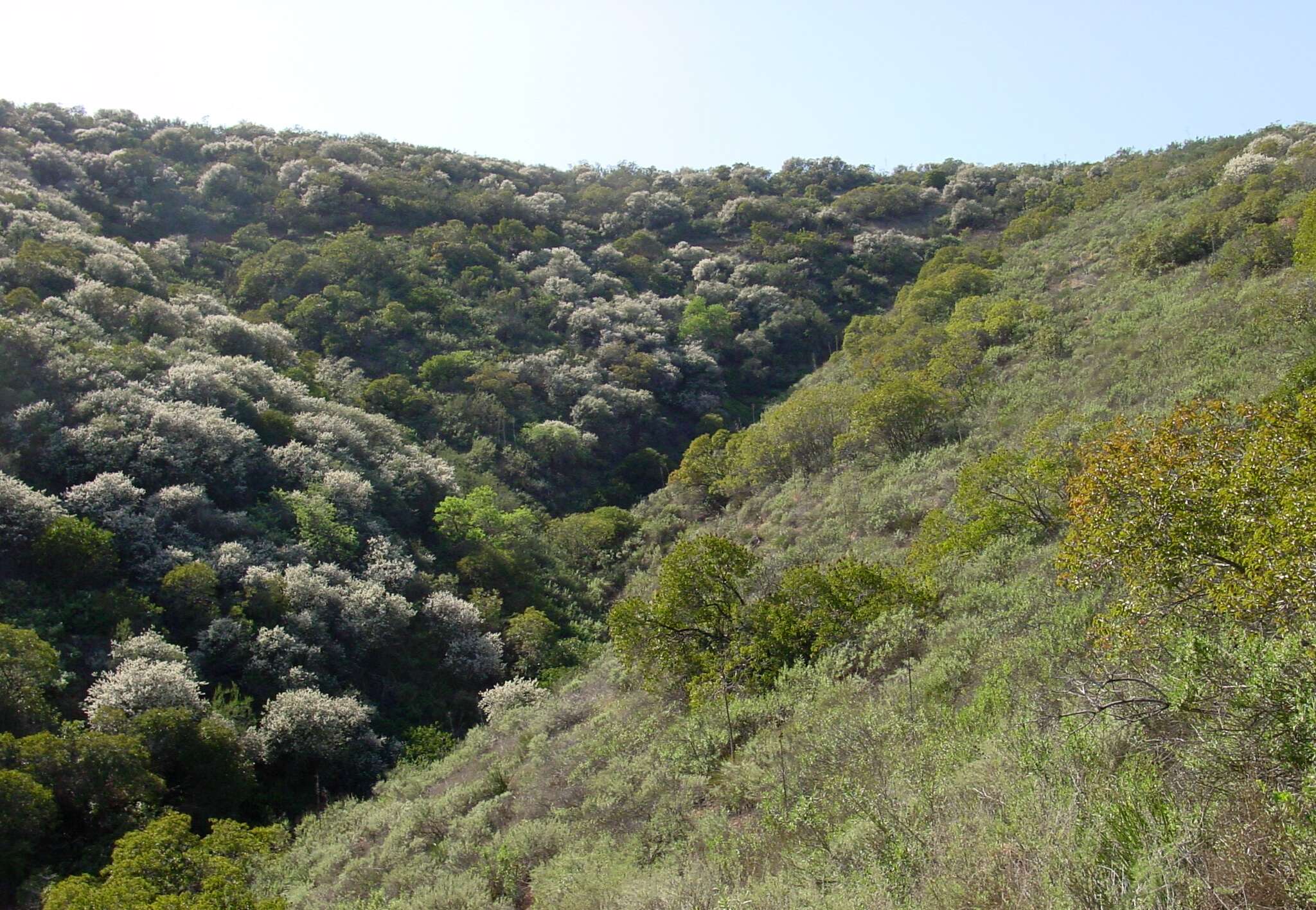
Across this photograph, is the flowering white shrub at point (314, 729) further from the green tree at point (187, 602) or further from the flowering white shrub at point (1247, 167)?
the flowering white shrub at point (1247, 167)

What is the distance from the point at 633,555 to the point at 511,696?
9.03 meters

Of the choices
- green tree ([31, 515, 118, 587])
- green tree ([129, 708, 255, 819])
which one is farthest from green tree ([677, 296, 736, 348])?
green tree ([129, 708, 255, 819])

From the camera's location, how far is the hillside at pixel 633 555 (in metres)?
4.73

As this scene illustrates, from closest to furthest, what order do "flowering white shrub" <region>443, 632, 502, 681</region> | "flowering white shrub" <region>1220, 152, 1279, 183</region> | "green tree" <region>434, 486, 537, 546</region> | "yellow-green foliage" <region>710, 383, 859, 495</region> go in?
"flowering white shrub" <region>443, 632, 502, 681</region> → "yellow-green foliage" <region>710, 383, 859, 495</region> → "green tree" <region>434, 486, 537, 546</region> → "flowering white shrub" <region>1220, 152, 1279, 183</region>

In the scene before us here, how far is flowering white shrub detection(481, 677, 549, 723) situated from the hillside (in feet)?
0.76

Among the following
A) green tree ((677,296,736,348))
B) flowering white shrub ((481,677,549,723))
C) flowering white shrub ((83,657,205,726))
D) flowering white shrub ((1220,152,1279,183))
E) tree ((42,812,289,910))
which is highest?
flowering white shrub ((1220,152,1279,183))

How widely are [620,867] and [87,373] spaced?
23.9 meters

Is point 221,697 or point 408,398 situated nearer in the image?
point 221,697

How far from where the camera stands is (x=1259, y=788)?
3.50m

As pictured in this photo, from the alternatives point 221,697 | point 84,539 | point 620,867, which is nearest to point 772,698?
point 620,867

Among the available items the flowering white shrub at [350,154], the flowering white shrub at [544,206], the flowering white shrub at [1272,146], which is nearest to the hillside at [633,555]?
the flowering white shrub at [1272,146]

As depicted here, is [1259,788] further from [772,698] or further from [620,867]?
[772,698]

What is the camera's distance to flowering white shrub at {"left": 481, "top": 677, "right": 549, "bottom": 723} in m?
17.5

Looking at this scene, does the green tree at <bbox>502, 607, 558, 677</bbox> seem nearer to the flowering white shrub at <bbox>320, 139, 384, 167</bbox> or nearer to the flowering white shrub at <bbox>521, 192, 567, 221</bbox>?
the flowering white shrub at <bbox>521, 192, 567, 221</bbox>
